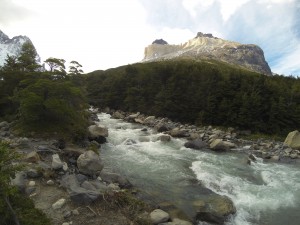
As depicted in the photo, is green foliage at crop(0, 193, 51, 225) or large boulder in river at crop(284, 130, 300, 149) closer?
green foliage at crop(0, 193, 51, 225)

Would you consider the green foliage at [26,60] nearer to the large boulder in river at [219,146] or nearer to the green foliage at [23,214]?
the large boulder in river at [219,146]

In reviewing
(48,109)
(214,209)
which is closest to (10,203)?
(214,209)

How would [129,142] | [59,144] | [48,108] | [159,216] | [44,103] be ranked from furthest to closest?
[129,142] < [48,108] < [44,103] < [59,144] < [159,216]

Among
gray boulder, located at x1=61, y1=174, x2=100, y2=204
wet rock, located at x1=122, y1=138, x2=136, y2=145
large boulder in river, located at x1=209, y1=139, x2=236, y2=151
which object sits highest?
large boulder in river, located at x1=209, y1=139, x2=236, y2=151

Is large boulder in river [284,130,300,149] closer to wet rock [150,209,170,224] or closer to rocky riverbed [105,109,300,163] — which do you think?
rocky riverbed [105,109,300,163]

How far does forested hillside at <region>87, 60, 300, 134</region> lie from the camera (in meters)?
43.1

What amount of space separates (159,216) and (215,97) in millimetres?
36418

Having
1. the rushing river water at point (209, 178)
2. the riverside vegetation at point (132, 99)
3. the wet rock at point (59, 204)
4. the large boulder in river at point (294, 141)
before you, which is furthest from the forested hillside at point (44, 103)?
the large boulder in river at point (294, 141)

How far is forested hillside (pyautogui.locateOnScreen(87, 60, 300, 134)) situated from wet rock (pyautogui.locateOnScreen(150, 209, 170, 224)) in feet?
109

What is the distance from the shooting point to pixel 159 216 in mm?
12969

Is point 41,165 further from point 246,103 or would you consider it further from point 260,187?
point 246,103

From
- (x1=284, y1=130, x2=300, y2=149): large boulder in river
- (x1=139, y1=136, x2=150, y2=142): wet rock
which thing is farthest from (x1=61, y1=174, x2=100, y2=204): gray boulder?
(x1=284, y1=130, x2=300, y2=149): large boulder in river

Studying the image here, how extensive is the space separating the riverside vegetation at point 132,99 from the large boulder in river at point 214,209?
4.58 meters

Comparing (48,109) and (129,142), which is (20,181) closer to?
(48,109)
